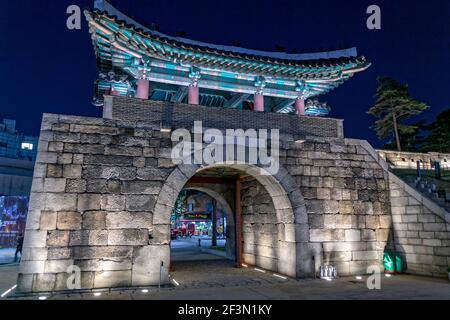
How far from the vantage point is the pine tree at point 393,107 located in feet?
67.9

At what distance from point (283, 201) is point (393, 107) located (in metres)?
16.7

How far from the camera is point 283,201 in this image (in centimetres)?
896

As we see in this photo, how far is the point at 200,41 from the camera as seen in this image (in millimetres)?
12953

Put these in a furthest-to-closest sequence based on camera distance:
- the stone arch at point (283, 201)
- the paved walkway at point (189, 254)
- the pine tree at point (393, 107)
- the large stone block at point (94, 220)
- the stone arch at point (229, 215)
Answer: the pine tree at point (393, 107), the paved walkway at point (189, 254), the stone arch at point (229, 215), the stone arch at point (283, 201), the large stone block at point (94, 220)

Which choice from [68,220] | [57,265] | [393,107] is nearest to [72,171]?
[68,220]

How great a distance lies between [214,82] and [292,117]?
3.61m

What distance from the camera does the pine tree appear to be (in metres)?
20.7

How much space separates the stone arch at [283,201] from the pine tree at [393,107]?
15847mm

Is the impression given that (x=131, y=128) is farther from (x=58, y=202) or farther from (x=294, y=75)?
(x=294, y=75)

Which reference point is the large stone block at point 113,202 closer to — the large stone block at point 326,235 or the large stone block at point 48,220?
the large stone block at point 48,220

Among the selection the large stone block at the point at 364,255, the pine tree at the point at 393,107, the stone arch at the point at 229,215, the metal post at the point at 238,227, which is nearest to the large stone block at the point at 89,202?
the stone arch at the point at 229,215

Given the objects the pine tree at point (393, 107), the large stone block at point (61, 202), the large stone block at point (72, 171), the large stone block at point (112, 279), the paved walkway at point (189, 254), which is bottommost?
the paved walkway at point (189, 254)

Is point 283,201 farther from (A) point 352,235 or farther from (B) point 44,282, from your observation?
(B) point 44,282

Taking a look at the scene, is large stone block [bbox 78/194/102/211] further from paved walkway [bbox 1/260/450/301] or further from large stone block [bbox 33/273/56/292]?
paved walkway [bbox 1/260/450/301]
